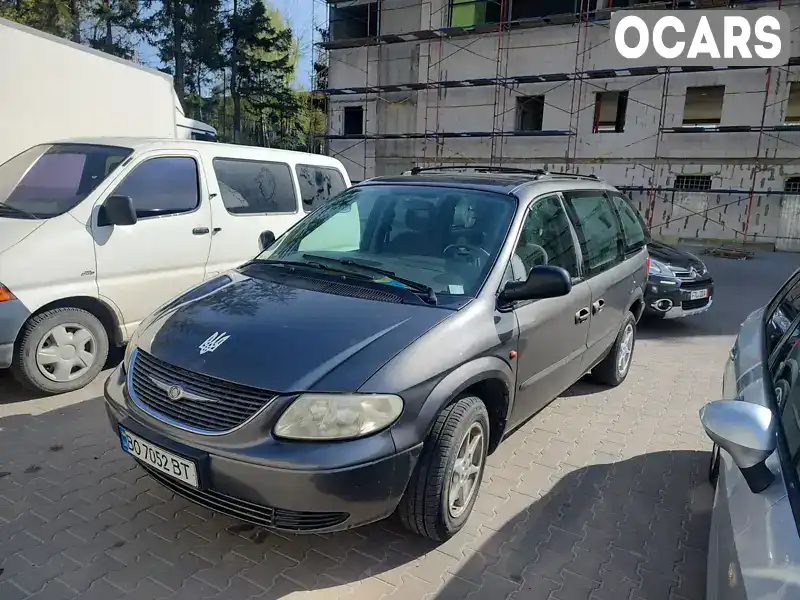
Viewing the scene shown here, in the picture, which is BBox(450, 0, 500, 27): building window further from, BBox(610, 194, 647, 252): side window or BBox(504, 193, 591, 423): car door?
BBox(504, 193, 591, 423): car door

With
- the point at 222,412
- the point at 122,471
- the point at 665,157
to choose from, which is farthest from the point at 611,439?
the point at 665,157

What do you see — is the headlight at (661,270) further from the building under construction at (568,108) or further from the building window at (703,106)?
the building window at (703,106)

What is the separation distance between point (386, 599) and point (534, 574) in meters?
0.71

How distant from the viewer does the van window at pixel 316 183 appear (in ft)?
20.5

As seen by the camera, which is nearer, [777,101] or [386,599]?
[386,599]

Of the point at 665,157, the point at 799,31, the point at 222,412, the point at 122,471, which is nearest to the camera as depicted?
the point at 222,412

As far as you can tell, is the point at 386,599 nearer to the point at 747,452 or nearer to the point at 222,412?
the point at 222,412

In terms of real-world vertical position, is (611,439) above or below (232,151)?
below

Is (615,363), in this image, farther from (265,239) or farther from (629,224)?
(265,239)

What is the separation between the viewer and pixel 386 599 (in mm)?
2402

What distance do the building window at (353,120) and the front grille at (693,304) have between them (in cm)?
1874

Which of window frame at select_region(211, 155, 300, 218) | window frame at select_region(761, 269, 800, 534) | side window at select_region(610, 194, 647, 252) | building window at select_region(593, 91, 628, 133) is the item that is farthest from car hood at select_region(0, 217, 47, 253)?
building window at select_region(593, 91, 628, 133)

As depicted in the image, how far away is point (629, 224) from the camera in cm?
512

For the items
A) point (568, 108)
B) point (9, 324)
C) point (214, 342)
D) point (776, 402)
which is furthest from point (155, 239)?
point (568, 108)
